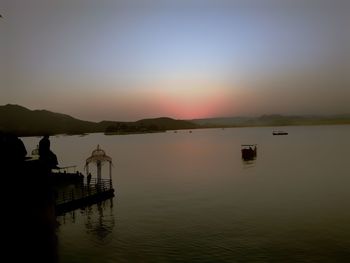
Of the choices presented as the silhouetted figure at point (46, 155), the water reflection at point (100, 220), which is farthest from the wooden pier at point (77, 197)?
the silhouetted figure at point (46, 155)

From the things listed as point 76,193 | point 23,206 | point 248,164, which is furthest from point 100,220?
point 248,164

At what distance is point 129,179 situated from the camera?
295ft

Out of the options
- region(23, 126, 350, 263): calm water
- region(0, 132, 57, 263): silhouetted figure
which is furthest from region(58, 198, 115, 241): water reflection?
region(0, 132, 57, 263): silhouetted figure

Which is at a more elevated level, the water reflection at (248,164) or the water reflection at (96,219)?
the water reflection at (96,219)

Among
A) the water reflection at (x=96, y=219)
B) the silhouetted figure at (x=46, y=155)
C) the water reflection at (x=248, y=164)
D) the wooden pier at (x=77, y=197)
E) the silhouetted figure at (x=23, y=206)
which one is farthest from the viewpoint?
the water reflection at (x=248, y=164)

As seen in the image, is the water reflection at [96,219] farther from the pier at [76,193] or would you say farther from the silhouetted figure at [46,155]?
Result: the silhouetted figure at [46,155]

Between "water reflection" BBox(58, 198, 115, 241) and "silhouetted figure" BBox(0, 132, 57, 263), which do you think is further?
"water reflection" BBox(58, 198, 115, 241)

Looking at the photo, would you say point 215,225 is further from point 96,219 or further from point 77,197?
point 77,197

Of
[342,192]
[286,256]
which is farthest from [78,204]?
[342,192]

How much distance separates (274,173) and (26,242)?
8038 centimetres

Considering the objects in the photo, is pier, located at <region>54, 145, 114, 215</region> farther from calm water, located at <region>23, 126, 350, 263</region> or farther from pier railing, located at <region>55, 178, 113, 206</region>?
calm water, located at <region>23, 126, 350, 263</region>

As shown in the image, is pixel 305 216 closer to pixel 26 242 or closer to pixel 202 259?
pixel 202 259

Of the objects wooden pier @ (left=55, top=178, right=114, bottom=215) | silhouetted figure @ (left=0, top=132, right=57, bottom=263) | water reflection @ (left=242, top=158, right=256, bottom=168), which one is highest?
silhouetted figure @ (left=0, top=132, right=57, bottom=263)

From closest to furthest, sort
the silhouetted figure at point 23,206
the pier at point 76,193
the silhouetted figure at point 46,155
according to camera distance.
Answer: the silhouetted figure at point 23,206 < the silhouetted figure at point 46,155 < the pier at point 76,193
